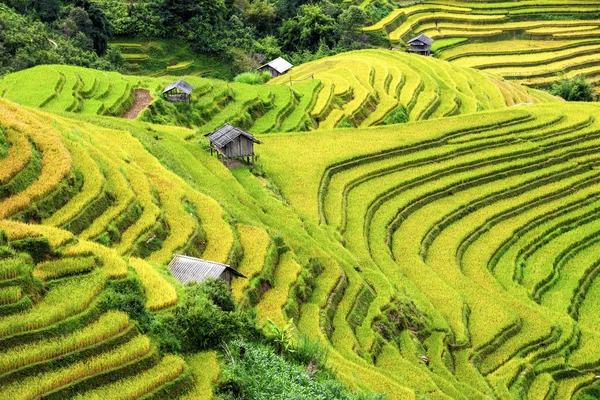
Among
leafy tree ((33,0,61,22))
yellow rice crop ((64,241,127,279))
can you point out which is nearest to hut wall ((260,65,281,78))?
leafy tree ((33,0,61,22))

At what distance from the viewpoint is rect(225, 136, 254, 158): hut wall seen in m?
23.0

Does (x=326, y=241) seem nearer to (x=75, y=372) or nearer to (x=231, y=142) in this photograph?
(x=231, y=142)

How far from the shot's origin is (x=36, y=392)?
333 inches

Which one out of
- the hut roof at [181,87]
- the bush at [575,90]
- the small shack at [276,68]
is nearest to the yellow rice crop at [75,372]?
the hut roof at [181,87]

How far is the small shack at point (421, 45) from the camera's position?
47.7m

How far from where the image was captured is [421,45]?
157 ft

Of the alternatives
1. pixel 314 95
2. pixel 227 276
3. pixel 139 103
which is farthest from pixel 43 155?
pixel 314 95

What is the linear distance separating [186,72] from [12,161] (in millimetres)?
29039

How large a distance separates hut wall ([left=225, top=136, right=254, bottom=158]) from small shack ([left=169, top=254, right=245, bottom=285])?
935cm

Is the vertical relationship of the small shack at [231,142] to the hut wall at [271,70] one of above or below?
above

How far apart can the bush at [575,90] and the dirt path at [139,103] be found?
90.0 ft

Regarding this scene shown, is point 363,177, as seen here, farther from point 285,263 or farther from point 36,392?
point 36,392

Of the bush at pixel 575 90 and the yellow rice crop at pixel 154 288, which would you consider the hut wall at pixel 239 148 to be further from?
the bush at pixel 575 90

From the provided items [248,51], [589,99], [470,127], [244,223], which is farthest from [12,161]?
[589,99]
